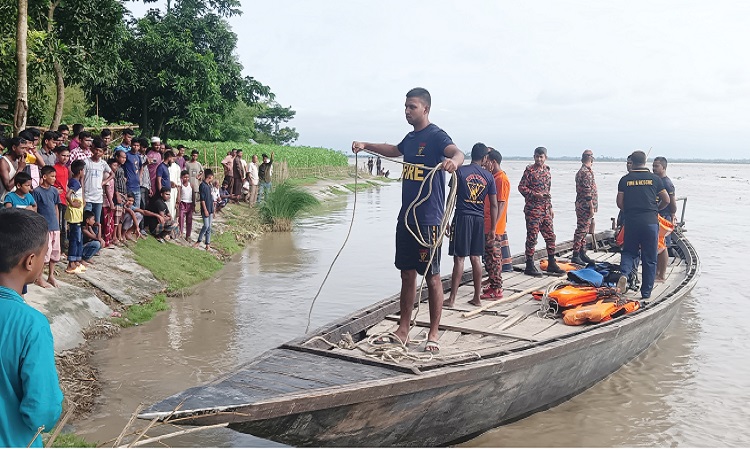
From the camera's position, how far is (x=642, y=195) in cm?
696

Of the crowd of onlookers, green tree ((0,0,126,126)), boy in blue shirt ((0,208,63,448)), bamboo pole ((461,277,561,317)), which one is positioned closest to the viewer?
boy in blue shirt ((0,208,63,448))

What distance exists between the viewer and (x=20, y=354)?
2000 millimetres

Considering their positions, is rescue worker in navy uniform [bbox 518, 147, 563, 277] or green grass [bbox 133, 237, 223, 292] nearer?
rescue worker in navy uniform [bbox 518, 147, 563, 277]

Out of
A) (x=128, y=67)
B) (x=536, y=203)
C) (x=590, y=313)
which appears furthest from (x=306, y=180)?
(x=590, y=313)

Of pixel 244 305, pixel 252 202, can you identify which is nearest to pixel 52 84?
pixel 252 202

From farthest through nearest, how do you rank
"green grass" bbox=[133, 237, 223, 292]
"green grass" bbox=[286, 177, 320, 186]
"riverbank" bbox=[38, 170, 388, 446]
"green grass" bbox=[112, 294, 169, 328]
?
"green grass" bbox=[286, 177, 320, 186] < "green grass" bbox=[133, 237, 223, 292] < "green grass" bbox=[112, 294, 169, 328] < "riverbank" bbox=[38, 170, 388, 446]

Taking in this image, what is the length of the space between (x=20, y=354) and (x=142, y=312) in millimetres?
5988

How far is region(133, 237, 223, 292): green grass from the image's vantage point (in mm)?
9219

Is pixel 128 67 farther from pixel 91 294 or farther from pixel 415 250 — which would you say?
pixel 415 250

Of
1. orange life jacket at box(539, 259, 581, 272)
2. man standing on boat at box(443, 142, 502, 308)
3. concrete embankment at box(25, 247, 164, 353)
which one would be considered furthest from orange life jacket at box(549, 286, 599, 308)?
concrete embankment at box(25, 247, 164, 353)

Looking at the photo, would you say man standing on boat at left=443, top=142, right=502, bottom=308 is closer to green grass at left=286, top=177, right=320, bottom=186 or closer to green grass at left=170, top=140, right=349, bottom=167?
green grass at left=170, top=140, right=349, bottom=167

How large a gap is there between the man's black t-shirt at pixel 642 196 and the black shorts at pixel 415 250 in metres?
3.35

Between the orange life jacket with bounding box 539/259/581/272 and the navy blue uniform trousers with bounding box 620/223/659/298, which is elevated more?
the navy blue uniform trousers with bounding box 620/223/659/298

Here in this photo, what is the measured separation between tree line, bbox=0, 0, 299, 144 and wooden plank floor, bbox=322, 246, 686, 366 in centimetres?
881
